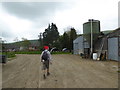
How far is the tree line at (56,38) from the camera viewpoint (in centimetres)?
5075

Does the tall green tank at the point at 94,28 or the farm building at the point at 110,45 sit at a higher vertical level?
the tall green tank at the point at 94,28

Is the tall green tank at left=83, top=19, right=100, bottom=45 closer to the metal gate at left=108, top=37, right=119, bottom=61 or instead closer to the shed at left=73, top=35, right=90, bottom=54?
the shed at left=73, top=35, right=90, bottom=54

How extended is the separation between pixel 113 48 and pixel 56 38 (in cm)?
4860

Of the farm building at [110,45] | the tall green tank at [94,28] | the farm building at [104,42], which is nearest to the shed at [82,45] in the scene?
the farm building at [104,42]

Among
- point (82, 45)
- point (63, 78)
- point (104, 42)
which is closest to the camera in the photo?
point (63, 78)

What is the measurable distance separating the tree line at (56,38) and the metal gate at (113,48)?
3092 centimetres

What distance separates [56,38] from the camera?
66.1m

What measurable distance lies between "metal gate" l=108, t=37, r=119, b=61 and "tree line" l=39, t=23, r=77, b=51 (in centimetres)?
3092

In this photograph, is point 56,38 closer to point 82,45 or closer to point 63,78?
point 82,45

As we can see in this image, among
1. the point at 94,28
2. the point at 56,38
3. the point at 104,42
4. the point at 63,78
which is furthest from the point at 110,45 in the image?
the point at 56,38

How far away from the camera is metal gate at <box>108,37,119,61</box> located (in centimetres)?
1775

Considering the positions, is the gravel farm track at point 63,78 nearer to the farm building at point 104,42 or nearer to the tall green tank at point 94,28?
the farm building at point 104,42

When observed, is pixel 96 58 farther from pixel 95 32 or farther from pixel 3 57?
pixel 3 57

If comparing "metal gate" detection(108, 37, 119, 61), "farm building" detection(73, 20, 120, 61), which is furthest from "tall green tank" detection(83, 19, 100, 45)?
"metal gate" detection(108, 37, 119, 61)
